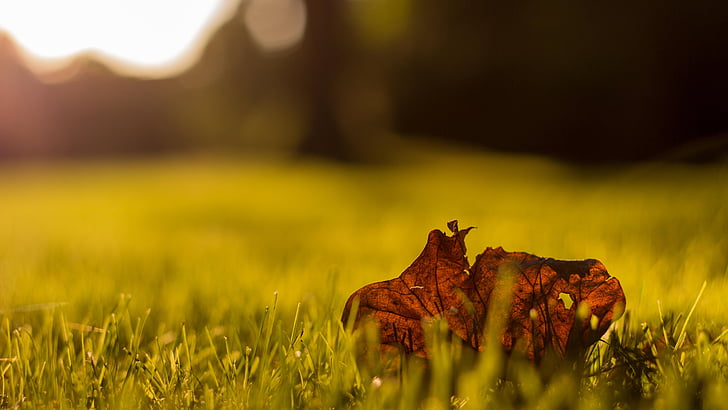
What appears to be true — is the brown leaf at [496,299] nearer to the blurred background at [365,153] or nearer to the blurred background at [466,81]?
the blurred background at [365,153]

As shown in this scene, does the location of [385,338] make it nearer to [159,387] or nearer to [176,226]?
[159,387]

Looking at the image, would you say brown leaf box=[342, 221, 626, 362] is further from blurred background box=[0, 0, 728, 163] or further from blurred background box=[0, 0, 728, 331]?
blurred background box=[0, 0, 728, 163]

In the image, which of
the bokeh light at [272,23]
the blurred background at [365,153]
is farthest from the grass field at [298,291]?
the bokeh light at [272,23]

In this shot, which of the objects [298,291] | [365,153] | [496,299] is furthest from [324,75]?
[496,299]

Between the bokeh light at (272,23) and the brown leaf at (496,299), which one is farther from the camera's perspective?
the bokeh light at (272,23)

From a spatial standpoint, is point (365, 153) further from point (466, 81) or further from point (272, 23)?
point (272, 23)

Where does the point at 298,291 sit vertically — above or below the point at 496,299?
below
